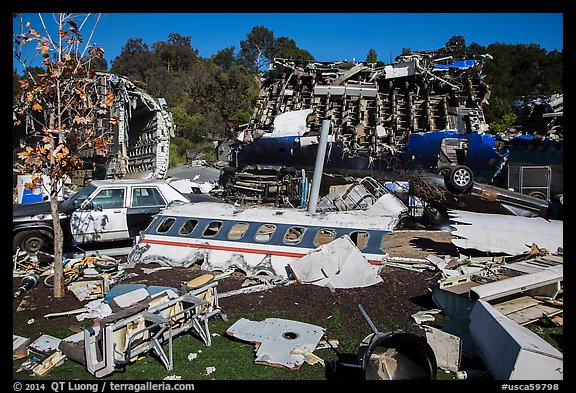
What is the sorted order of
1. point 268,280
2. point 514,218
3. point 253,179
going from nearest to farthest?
point 268,280, point 514,218, point 253,179

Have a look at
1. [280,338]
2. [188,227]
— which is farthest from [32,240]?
[280,338]

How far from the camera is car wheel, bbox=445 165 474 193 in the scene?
13216 mm

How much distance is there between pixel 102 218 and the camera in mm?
10289

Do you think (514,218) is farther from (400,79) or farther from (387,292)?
(400,79)

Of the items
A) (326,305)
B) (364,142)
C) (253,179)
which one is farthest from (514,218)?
(253,179)

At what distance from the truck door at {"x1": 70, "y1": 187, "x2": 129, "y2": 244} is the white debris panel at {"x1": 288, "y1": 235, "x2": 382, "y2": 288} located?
468 cm

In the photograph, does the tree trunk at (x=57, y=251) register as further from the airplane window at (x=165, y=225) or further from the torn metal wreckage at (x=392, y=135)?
the torn metal wreckage at (x=392, y=135)

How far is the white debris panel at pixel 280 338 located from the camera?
17.3 feet

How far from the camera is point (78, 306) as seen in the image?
7035 mm

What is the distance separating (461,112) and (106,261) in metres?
15.4

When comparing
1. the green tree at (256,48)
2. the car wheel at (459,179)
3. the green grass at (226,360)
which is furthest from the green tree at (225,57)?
the green grass at (226,360)

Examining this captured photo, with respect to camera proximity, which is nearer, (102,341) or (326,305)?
(102,341)

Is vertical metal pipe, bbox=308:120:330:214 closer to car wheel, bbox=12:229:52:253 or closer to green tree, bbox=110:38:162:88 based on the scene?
car wheel, bbox=12:229:52:253

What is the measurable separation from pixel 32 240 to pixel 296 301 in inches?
258
